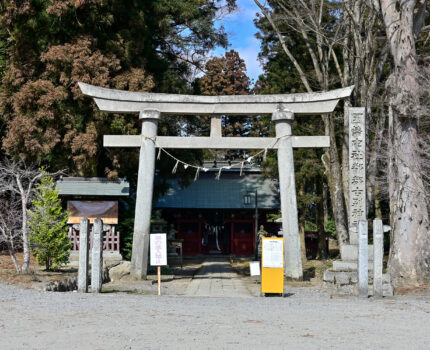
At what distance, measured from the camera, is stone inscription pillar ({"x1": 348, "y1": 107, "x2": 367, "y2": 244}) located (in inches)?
537

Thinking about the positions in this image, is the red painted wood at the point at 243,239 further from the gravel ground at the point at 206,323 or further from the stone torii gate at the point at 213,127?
→ the gravel ground at the point at 206,323

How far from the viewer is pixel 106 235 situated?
1925 centimetres

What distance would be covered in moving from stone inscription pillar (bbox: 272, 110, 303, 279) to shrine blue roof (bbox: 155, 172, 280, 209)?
526 inches

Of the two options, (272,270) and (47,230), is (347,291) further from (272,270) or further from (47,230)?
(47,230)

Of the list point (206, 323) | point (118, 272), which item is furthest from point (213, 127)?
point (206, 323)

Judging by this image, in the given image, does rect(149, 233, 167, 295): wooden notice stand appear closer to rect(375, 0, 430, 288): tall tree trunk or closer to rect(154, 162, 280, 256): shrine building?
rect(375, 0, 430, 288): tall tree trunk

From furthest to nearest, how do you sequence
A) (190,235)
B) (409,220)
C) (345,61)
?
1. (190,235)
2. (345,61)
3. (409,220)

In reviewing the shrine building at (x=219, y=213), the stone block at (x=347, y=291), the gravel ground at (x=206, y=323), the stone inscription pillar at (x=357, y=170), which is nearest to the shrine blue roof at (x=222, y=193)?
the shrine building at (x=219, y=213)

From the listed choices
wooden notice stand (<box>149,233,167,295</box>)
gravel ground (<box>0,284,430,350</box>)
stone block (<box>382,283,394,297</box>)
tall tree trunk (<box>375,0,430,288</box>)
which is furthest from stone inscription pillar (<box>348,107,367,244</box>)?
wooden notice stand (<box>149,233,167,295</box>)

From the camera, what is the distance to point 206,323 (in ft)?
23.8

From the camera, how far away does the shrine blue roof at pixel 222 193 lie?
28859 mm

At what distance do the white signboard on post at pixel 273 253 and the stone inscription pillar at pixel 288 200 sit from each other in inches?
110

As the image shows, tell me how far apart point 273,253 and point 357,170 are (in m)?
3.98

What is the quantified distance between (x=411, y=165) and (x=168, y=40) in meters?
14.9
